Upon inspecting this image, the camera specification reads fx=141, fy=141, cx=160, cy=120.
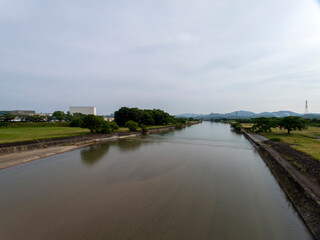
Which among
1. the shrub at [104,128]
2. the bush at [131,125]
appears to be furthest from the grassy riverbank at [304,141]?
the shrub at [104,128]

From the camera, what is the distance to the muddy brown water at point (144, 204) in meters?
4.53

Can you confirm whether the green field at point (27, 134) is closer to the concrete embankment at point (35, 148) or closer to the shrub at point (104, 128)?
the concrete embankment at point (35, 148)

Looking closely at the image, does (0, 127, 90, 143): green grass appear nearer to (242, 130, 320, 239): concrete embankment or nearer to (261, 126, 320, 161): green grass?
(242, 130, 320, 239): concrete embankment

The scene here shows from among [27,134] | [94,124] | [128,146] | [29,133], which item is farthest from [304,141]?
[29,133]

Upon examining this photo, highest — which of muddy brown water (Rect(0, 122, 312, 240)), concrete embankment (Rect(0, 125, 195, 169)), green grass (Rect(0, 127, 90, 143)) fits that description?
green grass (Rect(0, 127, 90, 143))

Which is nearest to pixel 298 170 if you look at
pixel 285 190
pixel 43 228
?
pixel 285 190

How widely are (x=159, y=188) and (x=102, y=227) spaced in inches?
134

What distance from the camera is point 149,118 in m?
45.1

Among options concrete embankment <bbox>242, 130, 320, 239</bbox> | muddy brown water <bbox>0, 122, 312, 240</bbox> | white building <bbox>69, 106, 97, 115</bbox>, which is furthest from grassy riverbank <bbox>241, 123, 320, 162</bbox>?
white building <bbox>69, 106, 97, 115</bbox>

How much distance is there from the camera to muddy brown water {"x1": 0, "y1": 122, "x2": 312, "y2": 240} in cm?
453

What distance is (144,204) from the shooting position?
6023mm

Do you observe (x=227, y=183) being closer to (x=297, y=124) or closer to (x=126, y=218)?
(x=126, y=218)

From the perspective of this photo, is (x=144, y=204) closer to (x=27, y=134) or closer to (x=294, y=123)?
(x=27, y=134)

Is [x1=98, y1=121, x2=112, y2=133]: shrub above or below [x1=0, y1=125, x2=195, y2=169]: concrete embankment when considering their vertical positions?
above
